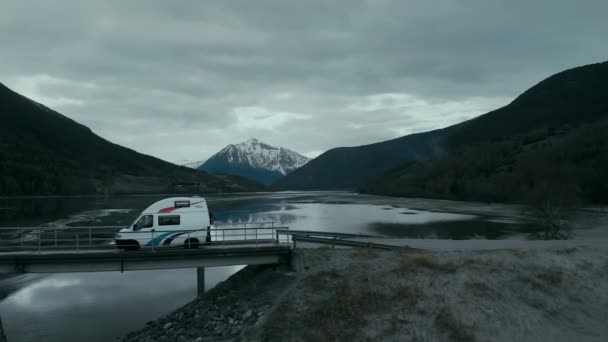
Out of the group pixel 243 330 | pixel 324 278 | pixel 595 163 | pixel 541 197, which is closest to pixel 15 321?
pixel 243 330

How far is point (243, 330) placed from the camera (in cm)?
1683

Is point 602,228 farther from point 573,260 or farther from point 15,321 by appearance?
point 15,321

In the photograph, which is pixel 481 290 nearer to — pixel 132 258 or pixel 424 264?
pixel 424 264

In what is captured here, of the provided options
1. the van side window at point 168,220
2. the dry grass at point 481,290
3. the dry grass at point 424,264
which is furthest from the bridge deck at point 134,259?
Result: the dry grass at point 481,290

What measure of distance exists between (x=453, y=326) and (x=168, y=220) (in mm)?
16132

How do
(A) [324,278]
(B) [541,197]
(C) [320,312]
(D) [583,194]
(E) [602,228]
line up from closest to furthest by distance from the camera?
(C) [320,312] → (A) [324,278] → (B) [541,197] → (E) [602,228] → (D) [583,194]

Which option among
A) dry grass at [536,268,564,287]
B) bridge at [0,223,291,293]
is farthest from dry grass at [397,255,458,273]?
bridge at [0,223,291,293]

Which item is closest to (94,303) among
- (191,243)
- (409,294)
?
(191,243)

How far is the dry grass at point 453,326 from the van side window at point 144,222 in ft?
53.3

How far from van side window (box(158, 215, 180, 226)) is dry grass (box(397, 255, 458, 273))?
1279 cm

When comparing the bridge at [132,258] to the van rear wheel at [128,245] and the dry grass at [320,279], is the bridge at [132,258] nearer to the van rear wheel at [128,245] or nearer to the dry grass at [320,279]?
the van rear wheel at [128,245]

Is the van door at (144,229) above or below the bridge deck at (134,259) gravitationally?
above

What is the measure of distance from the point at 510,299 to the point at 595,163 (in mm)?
110095

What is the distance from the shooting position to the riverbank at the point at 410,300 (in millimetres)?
15688
